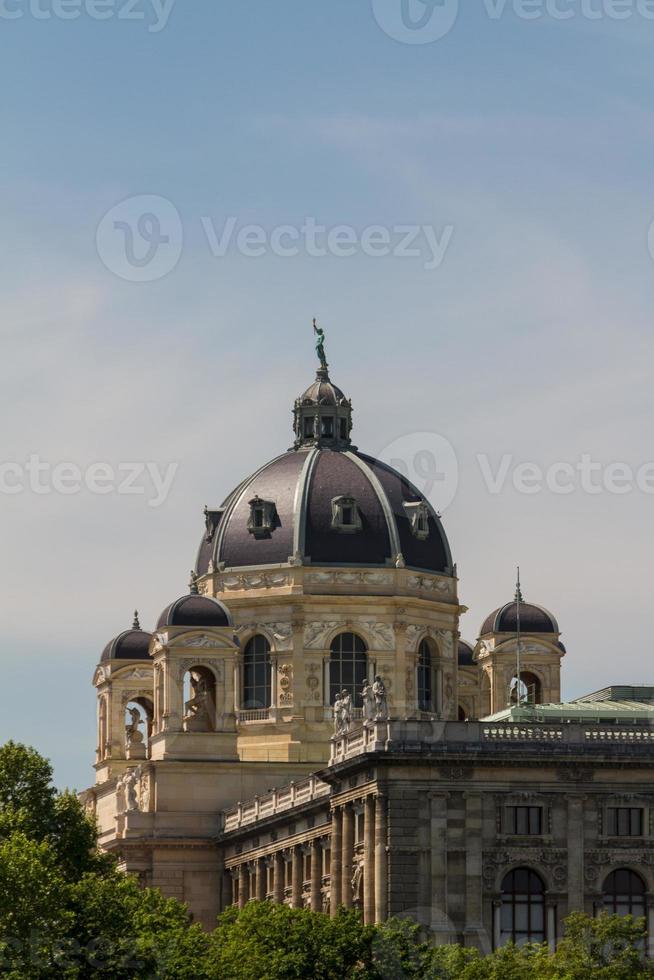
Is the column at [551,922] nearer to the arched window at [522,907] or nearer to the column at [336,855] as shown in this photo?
the arched window at [522,907]

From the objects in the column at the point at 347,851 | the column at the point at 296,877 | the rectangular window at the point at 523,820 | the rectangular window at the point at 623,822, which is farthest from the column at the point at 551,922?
the column at the point at 296,877

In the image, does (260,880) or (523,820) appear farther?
(260,880)

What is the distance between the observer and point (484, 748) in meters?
165

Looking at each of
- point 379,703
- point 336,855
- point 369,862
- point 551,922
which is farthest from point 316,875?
point 551,922

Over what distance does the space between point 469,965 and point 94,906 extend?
16751 millimetres

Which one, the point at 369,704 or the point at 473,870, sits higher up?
the point at 369,704

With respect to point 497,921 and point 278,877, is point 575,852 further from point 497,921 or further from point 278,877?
point 278,877

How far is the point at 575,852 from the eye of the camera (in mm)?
164125

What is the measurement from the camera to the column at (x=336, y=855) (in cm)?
17412

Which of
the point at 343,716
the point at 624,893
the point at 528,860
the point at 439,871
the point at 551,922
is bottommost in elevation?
the point at 551,922

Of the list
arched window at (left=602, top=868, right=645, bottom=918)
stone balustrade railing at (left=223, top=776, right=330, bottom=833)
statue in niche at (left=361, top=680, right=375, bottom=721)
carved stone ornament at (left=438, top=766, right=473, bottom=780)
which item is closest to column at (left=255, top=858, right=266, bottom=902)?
stone balustrade railing at (left=223, top=776, right=330, bottom=833)

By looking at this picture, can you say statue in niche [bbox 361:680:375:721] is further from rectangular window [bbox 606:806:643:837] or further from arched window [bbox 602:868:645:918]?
arched window [bbox 602:868:645:918]

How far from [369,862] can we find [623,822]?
12171 mm

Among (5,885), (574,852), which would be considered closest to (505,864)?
(574,852)
